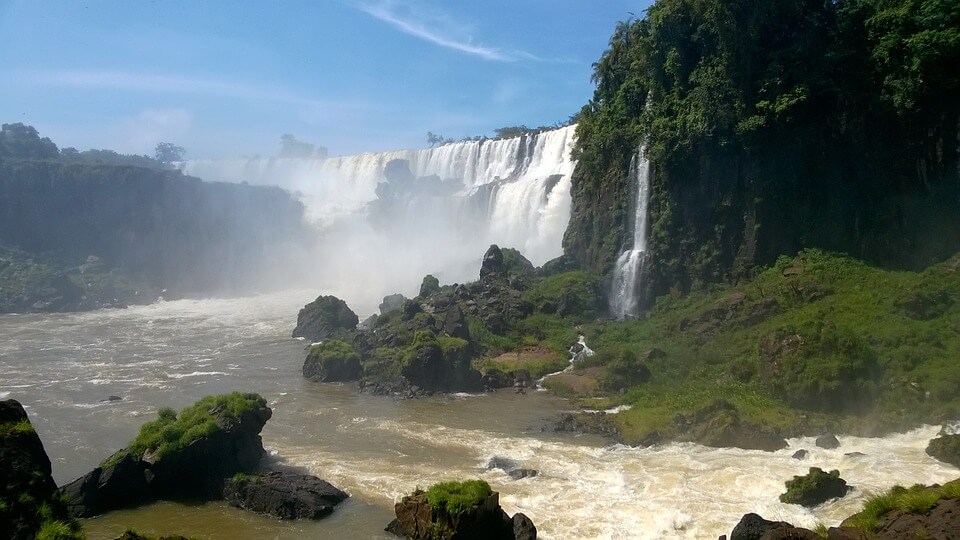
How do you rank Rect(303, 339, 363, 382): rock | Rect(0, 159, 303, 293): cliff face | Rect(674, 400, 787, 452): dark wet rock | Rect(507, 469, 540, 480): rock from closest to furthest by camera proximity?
Rect(507, 469, 540, 480): rock
Rect(674, 400, 787, 452): dark wet rock
Rect(303, 339, 363, 382): rock
Rect(0, 159, 303, 293): cliff face

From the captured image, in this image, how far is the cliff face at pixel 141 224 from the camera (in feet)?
225

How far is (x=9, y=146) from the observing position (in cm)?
8100

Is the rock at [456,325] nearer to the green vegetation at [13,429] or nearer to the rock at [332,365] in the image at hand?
the rock at [332,365]

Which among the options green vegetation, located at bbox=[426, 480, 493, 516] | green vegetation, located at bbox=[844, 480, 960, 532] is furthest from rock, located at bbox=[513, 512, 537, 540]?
green vegetation, located at bbox=[844, 480, 960, 532]

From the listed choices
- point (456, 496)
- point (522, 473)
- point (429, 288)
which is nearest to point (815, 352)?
point (522, 473)

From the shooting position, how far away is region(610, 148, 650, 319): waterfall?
115 ft

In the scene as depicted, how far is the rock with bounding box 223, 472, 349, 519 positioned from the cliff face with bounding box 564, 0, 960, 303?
21833mm

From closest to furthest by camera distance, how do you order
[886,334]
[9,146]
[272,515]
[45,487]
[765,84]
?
[45,487] < [272,515] < [886,334] < [765,84] < [9,146]

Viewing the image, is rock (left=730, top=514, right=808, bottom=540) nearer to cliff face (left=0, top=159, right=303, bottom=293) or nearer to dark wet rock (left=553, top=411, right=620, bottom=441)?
dark wet rock (left=553, top=411, right=620, bottom=441)

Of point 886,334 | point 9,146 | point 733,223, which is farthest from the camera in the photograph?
point 9,146

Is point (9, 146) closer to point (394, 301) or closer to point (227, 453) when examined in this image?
→ point (394, 301)

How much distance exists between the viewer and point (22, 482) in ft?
31.3

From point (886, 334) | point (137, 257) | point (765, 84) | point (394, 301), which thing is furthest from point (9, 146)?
point (886, 334)

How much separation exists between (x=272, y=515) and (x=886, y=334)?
19599 mm
